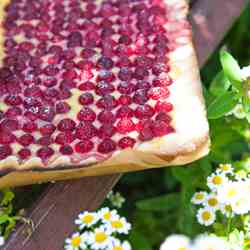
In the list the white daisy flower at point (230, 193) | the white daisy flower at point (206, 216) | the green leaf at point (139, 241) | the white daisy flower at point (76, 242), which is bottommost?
the green leaf at point (139, 241)

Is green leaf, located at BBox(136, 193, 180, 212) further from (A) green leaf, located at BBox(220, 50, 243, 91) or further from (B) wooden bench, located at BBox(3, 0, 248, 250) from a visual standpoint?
(A) green leaf, located at BBox(220, 50, 243, 91)

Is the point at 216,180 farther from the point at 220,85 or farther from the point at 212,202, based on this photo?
the point at 220,85

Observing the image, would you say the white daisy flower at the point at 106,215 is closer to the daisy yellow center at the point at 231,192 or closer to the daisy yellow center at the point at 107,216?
the daisy yellow center at the point at 107,216

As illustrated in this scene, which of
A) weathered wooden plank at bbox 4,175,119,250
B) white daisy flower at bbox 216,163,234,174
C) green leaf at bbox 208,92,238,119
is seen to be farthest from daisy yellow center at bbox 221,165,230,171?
weathered wooden plank at bbox 4,175,119,250

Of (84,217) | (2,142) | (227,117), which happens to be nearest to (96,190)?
(84,217)

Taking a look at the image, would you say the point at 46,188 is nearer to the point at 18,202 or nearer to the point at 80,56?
the point at 18,202

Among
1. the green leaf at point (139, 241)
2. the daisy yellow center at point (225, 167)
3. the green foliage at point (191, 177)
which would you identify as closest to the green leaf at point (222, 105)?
the green foliage at point (191, 177)
